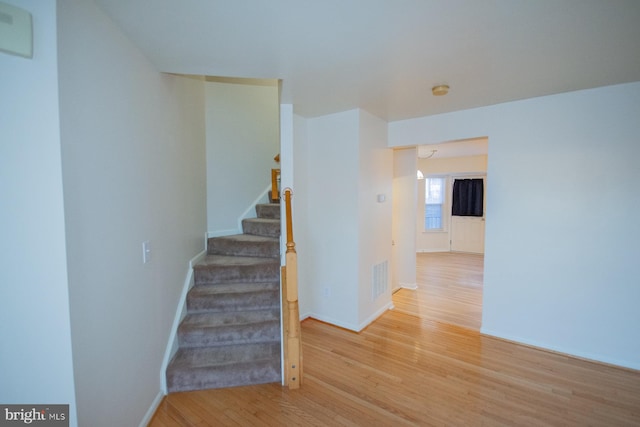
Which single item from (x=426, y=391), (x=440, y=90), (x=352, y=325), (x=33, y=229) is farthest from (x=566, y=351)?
(x=33, y=229)

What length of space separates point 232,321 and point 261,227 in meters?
1.30

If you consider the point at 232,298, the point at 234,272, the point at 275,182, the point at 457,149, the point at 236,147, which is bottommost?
the point at 232,298

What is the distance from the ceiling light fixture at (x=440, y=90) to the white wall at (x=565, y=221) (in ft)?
2.36

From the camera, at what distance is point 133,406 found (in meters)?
1.53

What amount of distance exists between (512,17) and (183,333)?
9.88 ft

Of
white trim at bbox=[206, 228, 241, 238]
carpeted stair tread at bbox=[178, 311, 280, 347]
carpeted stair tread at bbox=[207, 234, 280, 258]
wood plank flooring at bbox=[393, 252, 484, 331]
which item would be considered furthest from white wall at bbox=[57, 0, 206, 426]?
wood plank flooring at bbox=[393, 252, 484, 331]

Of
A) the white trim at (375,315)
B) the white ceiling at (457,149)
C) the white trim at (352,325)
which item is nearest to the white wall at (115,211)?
the white trim at (352,325)

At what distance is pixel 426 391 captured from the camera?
1.96 m

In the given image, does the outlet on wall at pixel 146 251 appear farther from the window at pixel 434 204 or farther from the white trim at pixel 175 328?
the window at pixel 434 204

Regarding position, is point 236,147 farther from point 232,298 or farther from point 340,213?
point 232,298

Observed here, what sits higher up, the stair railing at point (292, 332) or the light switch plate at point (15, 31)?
the light switch plate at point (15, 31)

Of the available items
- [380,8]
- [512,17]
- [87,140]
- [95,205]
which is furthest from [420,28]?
[95,205]

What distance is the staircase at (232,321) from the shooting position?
2.01 meters

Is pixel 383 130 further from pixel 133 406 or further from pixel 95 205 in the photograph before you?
pixel 133 406
